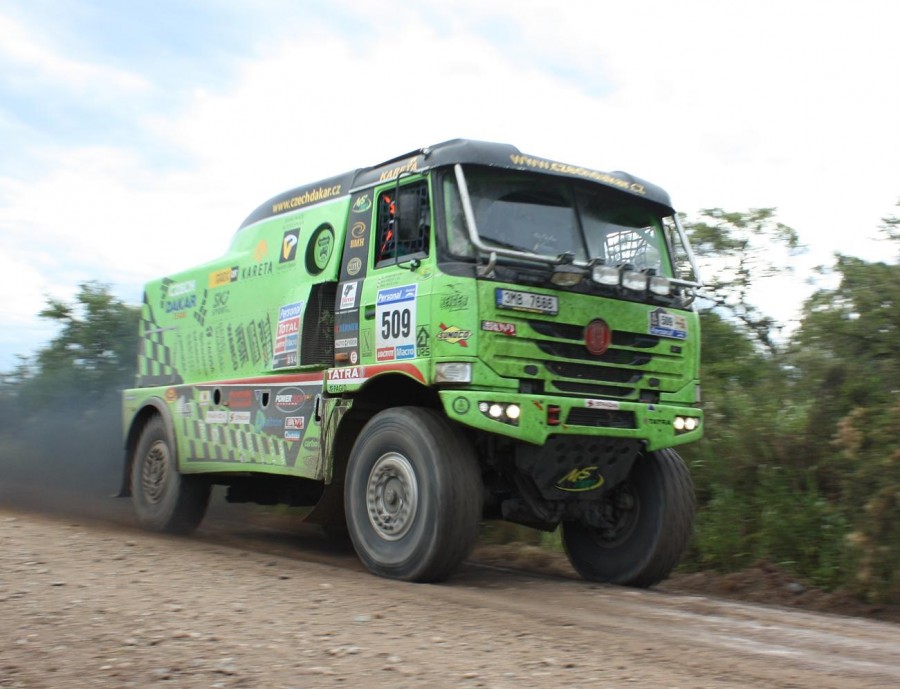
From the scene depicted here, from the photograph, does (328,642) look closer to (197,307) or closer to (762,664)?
(762,664)

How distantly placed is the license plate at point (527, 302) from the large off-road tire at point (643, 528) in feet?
5.97

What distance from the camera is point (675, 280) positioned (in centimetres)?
781

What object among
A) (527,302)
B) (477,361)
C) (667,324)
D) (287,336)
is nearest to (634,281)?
(667,324)

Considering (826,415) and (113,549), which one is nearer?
(113,549)

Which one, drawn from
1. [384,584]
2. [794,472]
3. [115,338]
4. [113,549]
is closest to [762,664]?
[384,584]

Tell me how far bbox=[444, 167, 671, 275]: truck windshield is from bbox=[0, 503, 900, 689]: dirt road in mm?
2524

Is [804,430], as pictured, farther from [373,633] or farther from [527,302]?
[373,633]

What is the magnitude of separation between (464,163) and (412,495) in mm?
2430

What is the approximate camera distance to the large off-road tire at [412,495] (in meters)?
6.82

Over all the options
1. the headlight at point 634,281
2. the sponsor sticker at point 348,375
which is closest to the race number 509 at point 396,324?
the sponsor sticker at point 348,375

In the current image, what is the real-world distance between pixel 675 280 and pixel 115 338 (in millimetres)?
10764

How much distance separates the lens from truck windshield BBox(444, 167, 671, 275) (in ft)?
23.7

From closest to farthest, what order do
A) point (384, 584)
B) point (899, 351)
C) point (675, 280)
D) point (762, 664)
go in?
1. point (762, 664)
2. point (384, 584)
3. point (675, 280)
4. point (899, 351)

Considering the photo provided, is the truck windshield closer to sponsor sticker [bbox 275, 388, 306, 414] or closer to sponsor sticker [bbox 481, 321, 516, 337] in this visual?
sponsor sticker [bbox 481, 321, 516, 337]
